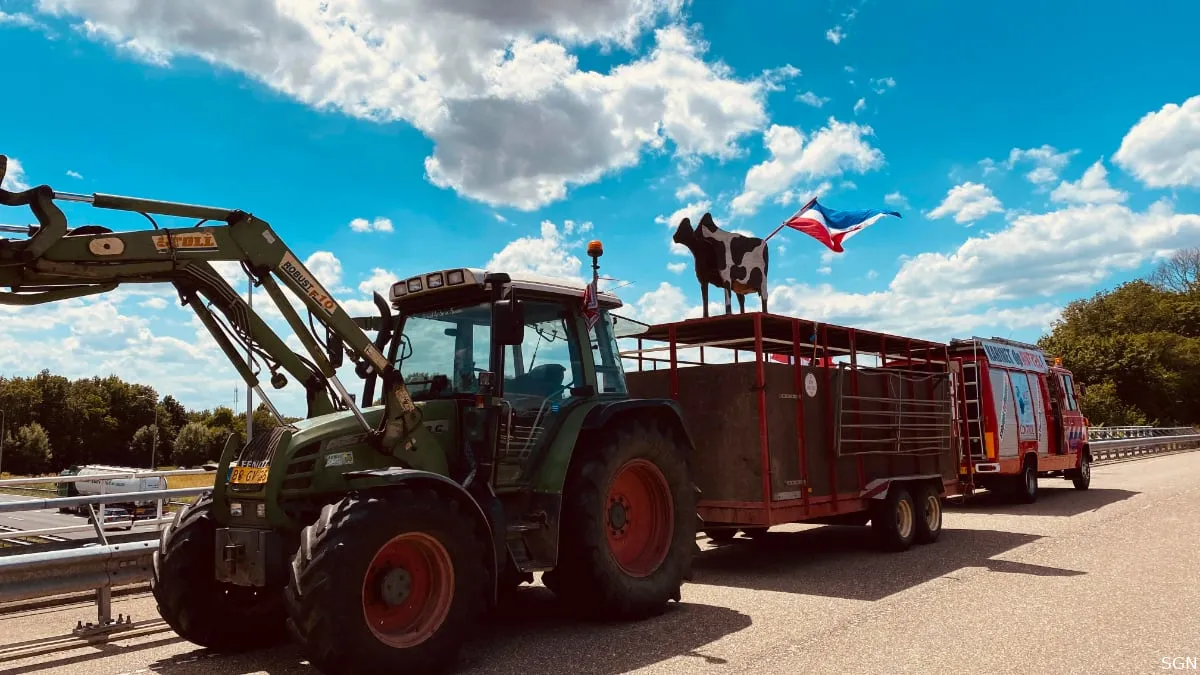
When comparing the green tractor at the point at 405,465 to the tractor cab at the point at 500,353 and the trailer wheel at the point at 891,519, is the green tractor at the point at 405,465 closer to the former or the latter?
the tractor cab at the point at 500,353

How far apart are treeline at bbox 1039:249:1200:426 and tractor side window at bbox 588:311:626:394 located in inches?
1742

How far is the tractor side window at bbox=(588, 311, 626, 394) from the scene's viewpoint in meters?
7.18

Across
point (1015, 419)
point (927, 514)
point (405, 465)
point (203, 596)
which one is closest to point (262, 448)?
point (405, 465)

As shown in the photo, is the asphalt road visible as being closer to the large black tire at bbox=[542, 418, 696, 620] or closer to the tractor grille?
the large black tire at bbox=[542, 418, 696, 620]

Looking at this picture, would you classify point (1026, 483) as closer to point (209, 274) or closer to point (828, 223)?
point (828, 223)

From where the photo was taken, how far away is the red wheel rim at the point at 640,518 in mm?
6930

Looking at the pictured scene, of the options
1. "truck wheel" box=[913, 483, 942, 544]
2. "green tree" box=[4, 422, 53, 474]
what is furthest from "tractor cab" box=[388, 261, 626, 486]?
"green tree" box=[4, 422, 53, 474]

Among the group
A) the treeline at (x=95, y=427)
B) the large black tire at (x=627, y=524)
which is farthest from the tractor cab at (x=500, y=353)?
the treeline at (x=95, y=427)

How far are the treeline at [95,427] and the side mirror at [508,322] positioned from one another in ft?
278

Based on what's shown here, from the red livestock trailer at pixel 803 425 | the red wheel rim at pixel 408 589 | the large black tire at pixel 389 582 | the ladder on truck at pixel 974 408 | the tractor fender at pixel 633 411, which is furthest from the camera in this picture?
the ladder on truck at pixel 974 408

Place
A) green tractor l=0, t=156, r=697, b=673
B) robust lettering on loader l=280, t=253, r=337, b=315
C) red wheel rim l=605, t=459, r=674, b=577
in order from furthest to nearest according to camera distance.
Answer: red wheel rim l=605, t=459, r=674, b=577 → robust lettering on loader l=280, t=253, r=337, b=315 → green tractor l=0, t=156, r=697, b=673

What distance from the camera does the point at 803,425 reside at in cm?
925

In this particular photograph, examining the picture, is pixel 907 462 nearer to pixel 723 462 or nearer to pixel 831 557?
pixel 831 557

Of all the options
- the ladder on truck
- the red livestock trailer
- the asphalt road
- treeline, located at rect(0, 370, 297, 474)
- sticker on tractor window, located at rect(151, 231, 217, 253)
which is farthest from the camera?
treeline, located at rect(0, 370, 297, 474)
